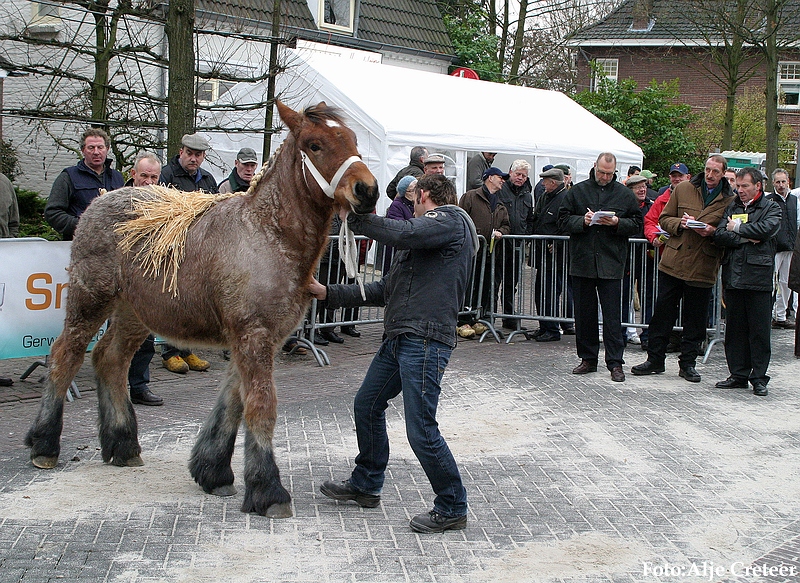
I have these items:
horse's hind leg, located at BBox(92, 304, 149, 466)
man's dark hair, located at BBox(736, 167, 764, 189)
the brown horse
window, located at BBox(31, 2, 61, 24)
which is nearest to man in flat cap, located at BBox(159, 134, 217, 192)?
the brown horse

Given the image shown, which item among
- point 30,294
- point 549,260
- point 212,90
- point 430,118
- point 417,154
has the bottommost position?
point 30,294

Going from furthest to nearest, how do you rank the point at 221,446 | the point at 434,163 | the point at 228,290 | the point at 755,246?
the point at 434,163 → the point at 755,246 → the point at 221,446 → the point at 228,290

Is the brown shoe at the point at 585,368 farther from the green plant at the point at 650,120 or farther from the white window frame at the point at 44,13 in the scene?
the green plant at the point at 650,120

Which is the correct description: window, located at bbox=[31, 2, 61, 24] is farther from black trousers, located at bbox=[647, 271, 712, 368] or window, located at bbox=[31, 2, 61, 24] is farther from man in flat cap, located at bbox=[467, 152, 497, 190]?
black trousers, located at bbox=[647, 271, 712, 368]

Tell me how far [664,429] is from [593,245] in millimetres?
2602

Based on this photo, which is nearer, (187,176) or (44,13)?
(187,176)

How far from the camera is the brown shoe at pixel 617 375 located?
361 inches

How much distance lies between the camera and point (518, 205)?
12.2 m

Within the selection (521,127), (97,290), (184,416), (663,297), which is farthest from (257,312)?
(521,127)

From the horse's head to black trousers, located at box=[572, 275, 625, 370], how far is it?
5176 mm

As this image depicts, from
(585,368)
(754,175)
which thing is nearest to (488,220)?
(585,368)

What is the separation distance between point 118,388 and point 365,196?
2675 millimetres

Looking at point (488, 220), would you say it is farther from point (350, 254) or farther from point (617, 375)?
point (350, 254)

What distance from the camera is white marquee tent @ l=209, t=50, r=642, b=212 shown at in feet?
51.8
